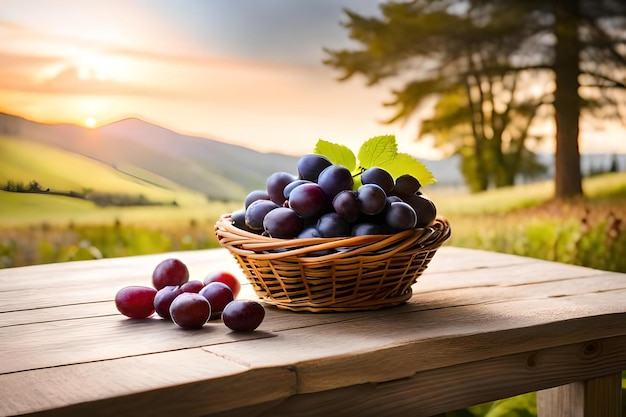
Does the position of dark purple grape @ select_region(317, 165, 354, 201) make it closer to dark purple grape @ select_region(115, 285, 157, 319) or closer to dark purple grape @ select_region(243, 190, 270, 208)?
dark purple grape @ select_region(243, 190, 270, 208)

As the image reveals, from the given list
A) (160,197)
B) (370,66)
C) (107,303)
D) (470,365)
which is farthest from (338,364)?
(370,66)

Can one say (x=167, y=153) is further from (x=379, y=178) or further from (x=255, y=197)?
(x=379, y=178)

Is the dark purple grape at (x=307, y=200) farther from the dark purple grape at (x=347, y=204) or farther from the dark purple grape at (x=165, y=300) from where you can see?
the dark purple grape at (x=165, y=300)

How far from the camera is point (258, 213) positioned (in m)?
1.13

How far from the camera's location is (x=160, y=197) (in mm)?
2910

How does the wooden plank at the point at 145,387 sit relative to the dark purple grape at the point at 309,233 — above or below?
below

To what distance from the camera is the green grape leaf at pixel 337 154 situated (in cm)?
119

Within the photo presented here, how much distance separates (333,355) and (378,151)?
0.43 m

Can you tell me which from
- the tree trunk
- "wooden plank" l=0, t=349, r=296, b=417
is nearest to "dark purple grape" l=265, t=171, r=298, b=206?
"wooden plank" l=0, t=349, r=296, b=417

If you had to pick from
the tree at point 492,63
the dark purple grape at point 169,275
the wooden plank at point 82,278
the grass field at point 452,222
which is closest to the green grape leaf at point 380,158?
the dark purple grape at point 169,275

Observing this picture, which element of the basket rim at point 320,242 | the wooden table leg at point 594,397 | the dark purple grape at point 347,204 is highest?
the dark purple grape at point 347,204

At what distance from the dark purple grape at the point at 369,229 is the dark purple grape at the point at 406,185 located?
95mm

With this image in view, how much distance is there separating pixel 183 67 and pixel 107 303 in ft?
6.21

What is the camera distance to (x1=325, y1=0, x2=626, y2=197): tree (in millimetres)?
3219
